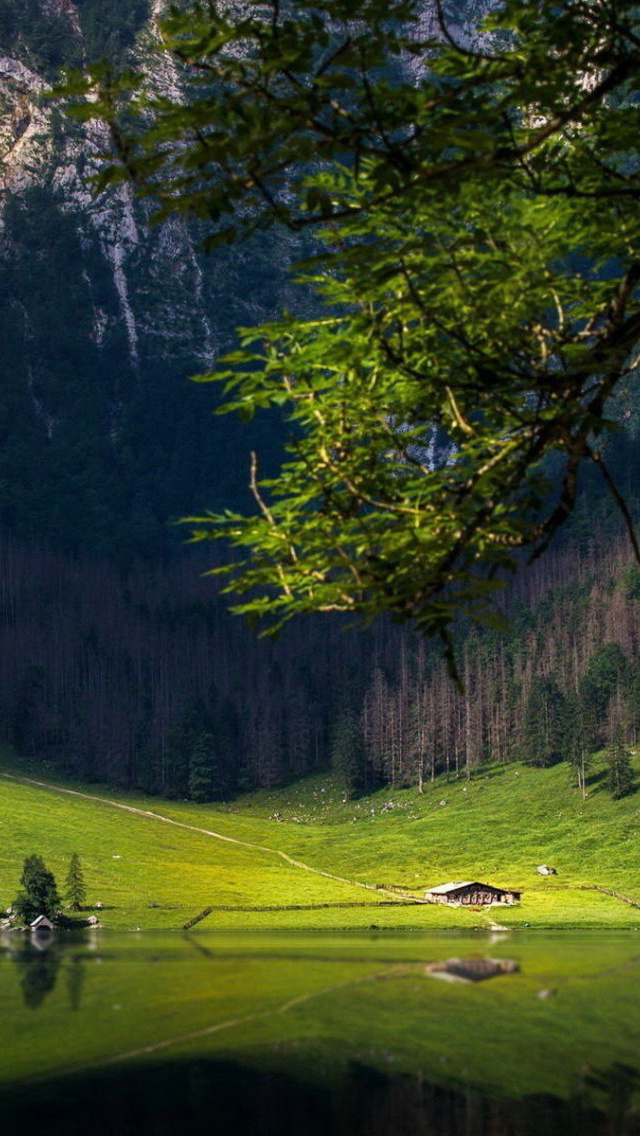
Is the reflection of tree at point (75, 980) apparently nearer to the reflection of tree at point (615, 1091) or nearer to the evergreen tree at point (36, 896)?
the evergreen tree at point (36, 896)

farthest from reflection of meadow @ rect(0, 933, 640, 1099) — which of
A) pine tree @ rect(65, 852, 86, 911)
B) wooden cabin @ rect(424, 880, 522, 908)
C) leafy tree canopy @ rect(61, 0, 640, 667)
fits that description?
leafy tree canopy @ rect(61, 0, 640, 667)

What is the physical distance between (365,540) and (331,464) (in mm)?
945

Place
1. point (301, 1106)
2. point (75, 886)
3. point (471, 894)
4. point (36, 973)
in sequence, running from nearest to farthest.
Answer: point (301, 1106), point (36, 973), point (471, 894), point (75, 886)

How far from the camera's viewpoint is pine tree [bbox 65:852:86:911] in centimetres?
16762

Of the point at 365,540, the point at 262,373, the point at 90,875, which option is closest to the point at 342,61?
the point at 262,373

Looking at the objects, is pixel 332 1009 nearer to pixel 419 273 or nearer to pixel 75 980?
pixel 75 980

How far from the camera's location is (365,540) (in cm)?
1355

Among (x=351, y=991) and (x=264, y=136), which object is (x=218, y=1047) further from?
(x=264, y=136)

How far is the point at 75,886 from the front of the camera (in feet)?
557

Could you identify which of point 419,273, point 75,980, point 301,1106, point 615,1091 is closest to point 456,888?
point 75,980

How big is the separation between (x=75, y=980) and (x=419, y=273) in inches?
4319

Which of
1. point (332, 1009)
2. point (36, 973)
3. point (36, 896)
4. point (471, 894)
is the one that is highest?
point (332, 1009)

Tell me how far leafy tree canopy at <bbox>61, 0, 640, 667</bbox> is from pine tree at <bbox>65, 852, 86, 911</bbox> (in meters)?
161

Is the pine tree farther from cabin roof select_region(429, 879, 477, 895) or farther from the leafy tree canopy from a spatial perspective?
the leafy tree canopy
